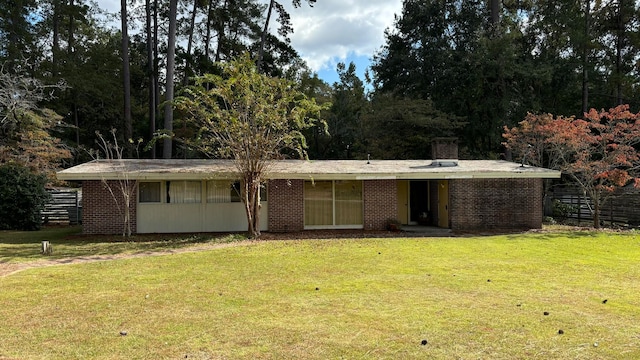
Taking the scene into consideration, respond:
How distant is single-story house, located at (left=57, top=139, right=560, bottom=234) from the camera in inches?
562

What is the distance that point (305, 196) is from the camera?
1574 cm

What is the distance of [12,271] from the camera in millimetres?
8391

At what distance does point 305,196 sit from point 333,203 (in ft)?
3.55

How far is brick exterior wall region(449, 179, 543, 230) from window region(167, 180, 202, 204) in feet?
30.1

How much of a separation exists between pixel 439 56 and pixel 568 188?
1237 centimetres

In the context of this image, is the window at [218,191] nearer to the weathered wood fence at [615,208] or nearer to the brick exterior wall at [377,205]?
the brick exterior wall at [377,205]

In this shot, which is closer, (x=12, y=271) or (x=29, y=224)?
(x=12, y=271)

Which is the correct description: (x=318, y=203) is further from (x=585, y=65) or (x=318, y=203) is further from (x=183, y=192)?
(x=585, y=65)

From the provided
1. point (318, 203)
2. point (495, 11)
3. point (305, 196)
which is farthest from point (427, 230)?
point (495, 11)

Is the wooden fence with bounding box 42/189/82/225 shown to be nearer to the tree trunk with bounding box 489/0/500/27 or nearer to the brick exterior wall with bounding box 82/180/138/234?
the brick exterior wall with bounding box 82/180/138/234

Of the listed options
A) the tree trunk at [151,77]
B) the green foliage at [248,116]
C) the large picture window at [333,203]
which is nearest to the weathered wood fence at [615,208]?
the large picture window at [333,203]

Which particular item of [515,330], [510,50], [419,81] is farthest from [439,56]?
[515,330]

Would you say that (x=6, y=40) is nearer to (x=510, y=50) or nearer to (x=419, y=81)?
(x=419, y=81)

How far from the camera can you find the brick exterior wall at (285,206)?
1530 centimetres
